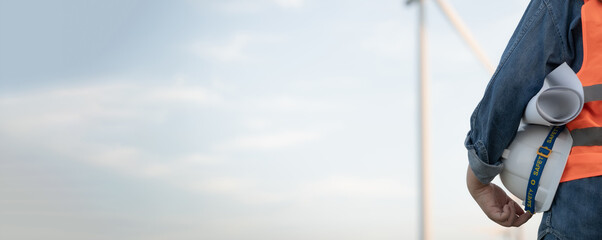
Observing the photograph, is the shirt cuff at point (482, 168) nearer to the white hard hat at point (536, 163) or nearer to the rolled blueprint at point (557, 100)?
the white hard hat at point (536, 163)

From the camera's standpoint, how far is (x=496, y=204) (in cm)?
196

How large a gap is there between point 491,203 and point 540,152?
0.27 metres

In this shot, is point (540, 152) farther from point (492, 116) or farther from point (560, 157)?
point (492, 116)

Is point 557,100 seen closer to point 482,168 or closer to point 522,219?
point 482,168

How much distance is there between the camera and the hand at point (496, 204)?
6.39 ft

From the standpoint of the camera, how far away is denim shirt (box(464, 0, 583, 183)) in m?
1.80

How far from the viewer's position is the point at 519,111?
181 centimetres

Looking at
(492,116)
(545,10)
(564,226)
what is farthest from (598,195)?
(545,10)

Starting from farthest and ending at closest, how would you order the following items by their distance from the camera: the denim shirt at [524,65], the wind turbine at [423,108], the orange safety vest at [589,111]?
the wind turbine at [423,108]
the denim shirt at [524,65]
the orange safety vest at [589,111]

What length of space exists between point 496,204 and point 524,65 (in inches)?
18.8

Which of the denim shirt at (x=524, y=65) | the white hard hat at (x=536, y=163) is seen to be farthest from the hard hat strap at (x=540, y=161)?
the denim shirt at (x=524, y=65)

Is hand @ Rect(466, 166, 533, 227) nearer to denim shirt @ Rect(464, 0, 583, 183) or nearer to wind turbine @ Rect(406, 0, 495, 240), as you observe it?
denim shirt @ Rect(464, 0, 583, 183)

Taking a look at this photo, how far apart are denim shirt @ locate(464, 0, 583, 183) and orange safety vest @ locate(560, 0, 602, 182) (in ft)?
0.17

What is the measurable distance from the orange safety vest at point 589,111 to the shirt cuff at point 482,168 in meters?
0.21
